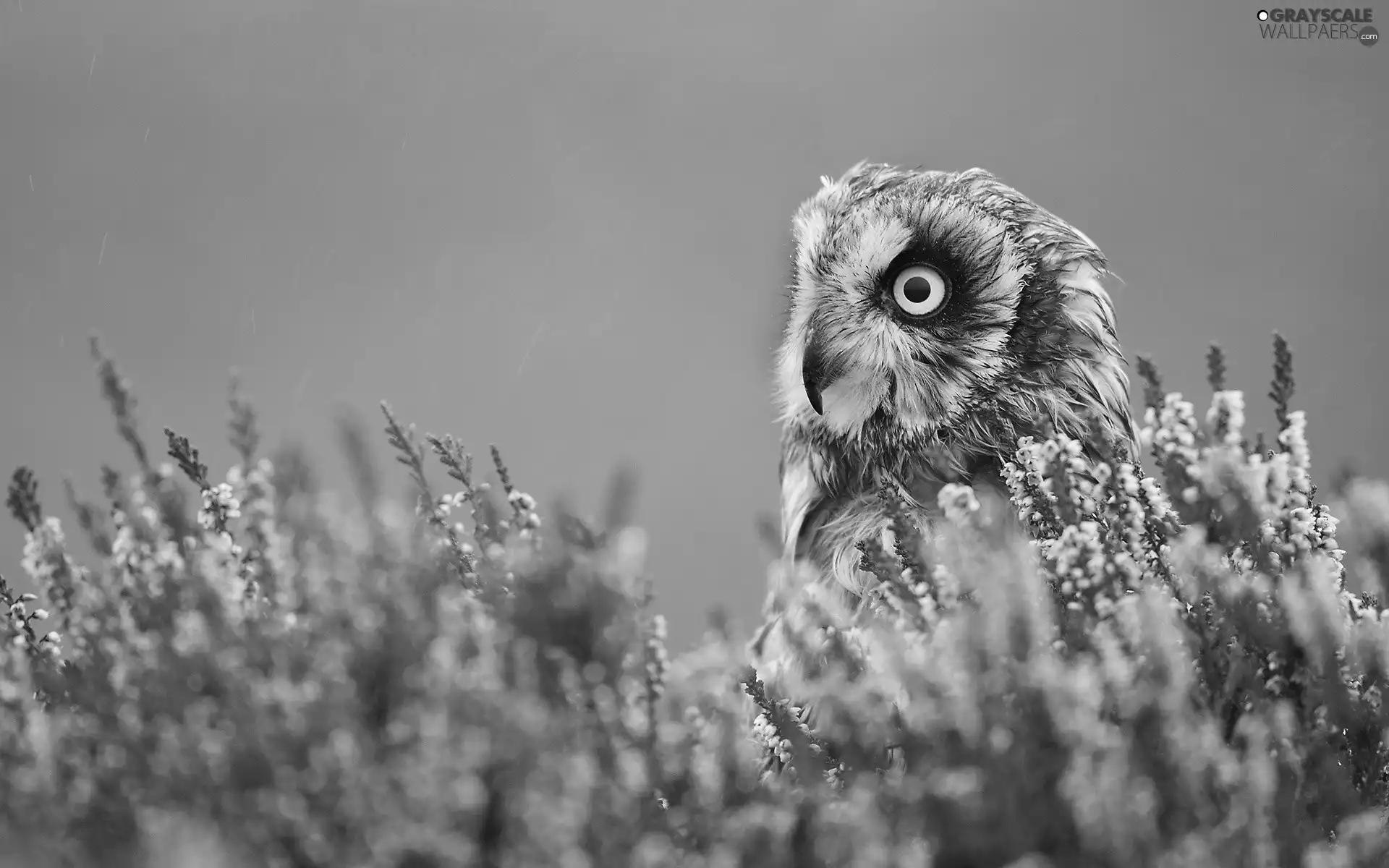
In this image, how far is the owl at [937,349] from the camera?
2.12 metres

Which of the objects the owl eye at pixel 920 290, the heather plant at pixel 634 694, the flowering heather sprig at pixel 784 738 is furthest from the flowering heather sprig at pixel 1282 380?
the owl eye at pixel 920 290

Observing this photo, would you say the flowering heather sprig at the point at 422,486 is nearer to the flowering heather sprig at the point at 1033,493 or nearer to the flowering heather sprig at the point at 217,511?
the flowering heather sprig at the point at 217,511

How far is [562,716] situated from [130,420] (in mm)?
556

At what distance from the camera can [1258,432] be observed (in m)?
1.28

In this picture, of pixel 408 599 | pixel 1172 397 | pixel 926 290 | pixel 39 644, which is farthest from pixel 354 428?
pixel 926 290

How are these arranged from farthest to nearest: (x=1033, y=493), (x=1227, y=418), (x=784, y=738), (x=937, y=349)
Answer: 1. (x=937, y=349)
2. (x=1033, y=493)
3. (x=784, y=738)
4. (x=1227, y=418)

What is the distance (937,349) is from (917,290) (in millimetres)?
156

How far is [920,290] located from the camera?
7.26 feet

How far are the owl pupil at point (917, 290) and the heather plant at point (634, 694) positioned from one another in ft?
3.25

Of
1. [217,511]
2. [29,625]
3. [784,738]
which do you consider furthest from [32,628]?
[784,738]

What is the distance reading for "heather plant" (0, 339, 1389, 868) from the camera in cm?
71

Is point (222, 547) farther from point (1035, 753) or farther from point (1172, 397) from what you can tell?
point (1172, 397)

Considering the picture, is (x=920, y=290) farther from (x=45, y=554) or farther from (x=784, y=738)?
(x=45, y=554)

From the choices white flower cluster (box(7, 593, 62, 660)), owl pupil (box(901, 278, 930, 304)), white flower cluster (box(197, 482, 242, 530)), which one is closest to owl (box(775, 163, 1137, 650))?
owl pupil (box(901, 278, 930, 304))
